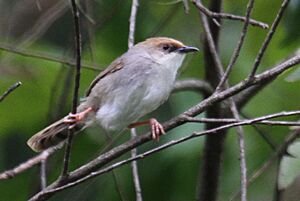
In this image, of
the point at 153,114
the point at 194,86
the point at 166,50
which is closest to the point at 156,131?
the point at 166,50

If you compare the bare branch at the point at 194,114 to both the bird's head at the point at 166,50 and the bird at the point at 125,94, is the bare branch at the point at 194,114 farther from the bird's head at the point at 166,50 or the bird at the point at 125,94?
the bird's head at the point at 166,50

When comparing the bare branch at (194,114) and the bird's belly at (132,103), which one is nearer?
the bare branch at (194,114)

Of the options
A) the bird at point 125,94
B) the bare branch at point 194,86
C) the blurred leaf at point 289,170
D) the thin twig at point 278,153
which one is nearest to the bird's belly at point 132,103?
the bird at point 125,94

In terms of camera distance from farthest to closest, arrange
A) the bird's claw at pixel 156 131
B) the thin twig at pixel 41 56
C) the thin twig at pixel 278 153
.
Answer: the thin twig at pixel 41 56 < the thin twig at pixel 278 153 < the bird's claw at pixel 156 131

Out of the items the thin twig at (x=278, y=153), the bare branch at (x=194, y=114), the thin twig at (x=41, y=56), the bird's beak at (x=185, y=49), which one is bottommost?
the thin twig at (x=278, y=153)

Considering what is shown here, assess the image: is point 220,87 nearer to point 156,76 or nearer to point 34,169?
point 156,76

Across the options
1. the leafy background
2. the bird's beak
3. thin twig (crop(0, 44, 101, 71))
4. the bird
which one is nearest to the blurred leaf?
the bird

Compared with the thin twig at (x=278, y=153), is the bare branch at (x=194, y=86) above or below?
above

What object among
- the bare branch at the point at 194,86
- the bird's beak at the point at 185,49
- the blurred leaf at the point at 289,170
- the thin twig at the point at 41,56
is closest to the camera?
the blurred leaf at the point at 289,170

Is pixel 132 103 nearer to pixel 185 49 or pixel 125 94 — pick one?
pixel 125 94
